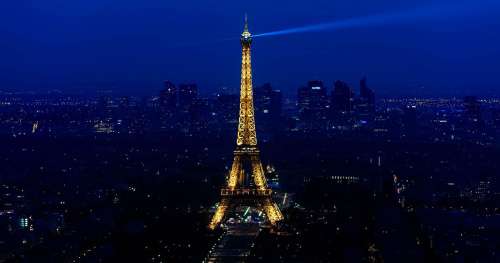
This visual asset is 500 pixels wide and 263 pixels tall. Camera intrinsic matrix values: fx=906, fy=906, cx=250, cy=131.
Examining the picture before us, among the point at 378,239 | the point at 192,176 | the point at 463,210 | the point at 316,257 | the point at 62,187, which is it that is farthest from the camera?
the point at 192,176

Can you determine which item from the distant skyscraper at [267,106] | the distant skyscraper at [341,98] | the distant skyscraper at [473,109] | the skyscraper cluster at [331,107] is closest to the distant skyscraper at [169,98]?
the distant skyscraper at [267,106]

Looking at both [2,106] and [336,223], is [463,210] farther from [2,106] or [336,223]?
[2,106]

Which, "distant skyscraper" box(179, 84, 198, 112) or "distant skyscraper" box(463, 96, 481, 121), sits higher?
"distant skyscraper" box(179, 84, 198, 112)

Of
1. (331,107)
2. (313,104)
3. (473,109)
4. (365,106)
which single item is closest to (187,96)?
(313,104)

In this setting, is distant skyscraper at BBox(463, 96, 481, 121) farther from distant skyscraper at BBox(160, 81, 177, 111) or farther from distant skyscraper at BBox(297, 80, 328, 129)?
distant skyscraper at BBox(160, 81, 177, 111)

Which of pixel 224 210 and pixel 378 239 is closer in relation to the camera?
pixel 378 239

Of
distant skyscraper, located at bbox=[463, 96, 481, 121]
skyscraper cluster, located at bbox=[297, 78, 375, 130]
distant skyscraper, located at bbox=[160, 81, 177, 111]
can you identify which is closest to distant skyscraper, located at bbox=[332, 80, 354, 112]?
skyscraper cluster, located at bbox=[297, 78, 375, 130]

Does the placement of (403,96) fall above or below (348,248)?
above

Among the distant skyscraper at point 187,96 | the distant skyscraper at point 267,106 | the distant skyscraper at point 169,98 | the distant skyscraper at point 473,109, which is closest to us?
the distant skyscraper at point 473,109

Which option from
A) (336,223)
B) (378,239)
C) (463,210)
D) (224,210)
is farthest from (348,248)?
(463,210)

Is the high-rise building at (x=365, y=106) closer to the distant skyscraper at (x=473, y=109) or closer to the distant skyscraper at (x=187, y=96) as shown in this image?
the distant skyscraper at (x=473, y=109)

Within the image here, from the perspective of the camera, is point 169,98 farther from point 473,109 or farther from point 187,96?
point 473,109
